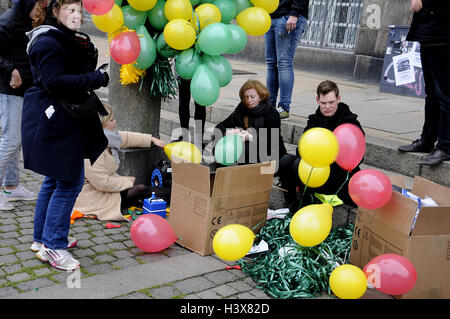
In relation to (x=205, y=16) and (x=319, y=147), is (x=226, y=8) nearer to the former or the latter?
(x=205, y=16)

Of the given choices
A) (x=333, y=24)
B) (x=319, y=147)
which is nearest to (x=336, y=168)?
(x=319, y=147)

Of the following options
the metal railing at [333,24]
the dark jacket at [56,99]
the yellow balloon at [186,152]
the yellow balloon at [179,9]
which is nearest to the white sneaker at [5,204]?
the dark jacket at [56,99]

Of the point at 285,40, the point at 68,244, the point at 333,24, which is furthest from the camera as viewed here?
the point at 333,24

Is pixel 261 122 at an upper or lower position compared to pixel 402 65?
lower

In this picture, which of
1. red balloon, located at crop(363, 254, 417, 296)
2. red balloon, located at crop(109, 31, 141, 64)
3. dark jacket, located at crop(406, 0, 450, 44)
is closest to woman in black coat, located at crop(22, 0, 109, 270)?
red balloon, located at crop(109, 31, 141, 64)

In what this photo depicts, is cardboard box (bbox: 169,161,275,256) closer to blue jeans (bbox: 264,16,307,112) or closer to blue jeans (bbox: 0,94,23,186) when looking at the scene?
blue jeans (bbox: 0,94,23,186)

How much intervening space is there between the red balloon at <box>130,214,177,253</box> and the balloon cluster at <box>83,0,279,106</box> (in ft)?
3.09

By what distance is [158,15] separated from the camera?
3832 mm

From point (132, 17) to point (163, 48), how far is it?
325 mm

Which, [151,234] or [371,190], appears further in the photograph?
[151,234]

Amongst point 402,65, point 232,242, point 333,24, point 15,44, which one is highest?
point 333,24

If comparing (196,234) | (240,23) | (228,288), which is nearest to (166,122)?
(240,23)

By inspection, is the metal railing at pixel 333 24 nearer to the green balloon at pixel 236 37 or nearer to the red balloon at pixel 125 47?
the green balloon at pixel 236 37
